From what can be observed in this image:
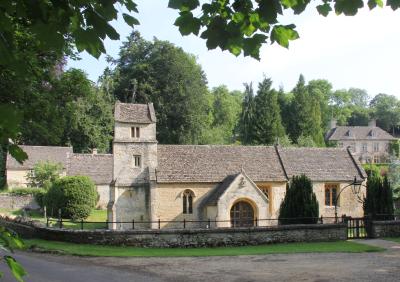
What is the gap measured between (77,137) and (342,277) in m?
57.2

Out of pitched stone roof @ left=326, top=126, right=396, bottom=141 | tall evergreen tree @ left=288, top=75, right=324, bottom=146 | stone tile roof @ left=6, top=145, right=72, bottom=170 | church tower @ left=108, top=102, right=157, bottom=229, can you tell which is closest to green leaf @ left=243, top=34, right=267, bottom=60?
church tower @ left=108, top=102, right=157, bottom=229

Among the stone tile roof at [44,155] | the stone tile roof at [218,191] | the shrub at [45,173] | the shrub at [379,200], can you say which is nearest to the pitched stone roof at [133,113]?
the stone tile roof at [218,191]

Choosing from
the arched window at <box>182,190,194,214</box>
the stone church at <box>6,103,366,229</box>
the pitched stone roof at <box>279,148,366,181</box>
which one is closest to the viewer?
the stone church at <box>6,103,366,229</box>

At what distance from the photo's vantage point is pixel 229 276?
1555 cm

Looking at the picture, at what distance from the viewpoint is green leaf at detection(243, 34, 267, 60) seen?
4.81 metres

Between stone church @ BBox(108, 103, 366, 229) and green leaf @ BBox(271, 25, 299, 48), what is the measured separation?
94.4 ft

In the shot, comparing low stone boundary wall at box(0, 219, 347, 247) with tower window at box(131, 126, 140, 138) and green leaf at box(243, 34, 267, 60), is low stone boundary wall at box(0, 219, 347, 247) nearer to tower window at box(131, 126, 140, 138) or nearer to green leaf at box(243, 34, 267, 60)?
tower window at box(131, 126, 140, 138)

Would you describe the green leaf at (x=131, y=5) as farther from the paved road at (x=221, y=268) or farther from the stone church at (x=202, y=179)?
the stone church at (x=202, y=179)

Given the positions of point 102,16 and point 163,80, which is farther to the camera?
point 163,80

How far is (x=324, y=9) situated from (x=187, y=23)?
60.4 inches

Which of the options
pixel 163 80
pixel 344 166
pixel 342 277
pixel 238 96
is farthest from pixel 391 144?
pixel 342 277

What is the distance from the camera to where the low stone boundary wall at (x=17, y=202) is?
47594 mm

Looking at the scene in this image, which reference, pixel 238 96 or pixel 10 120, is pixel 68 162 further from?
pixel 238 96

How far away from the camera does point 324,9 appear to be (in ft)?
16.8
